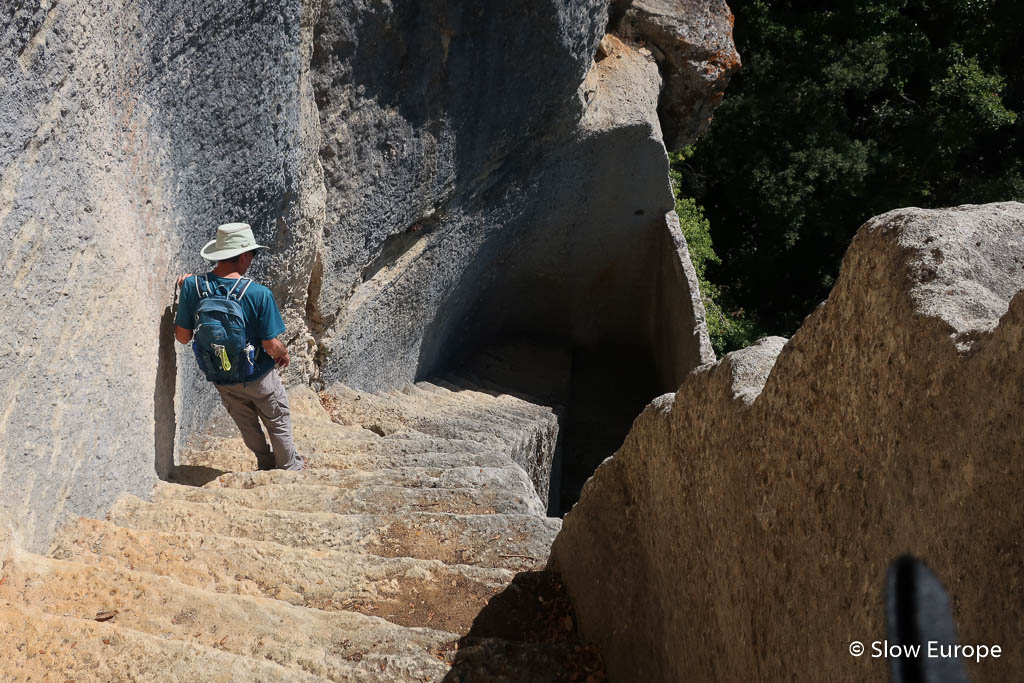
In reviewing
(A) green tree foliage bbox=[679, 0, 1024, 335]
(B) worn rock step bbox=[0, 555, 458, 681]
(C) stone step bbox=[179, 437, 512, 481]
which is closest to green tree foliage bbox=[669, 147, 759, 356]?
(A) green tree foliage bbox=[679, 0, 1024, 335]

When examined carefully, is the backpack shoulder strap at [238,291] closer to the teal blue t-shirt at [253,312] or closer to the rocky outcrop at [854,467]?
the teal blue t-shirt at [253,312]

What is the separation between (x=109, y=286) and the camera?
343 centimetres

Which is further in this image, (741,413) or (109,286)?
(109,286)

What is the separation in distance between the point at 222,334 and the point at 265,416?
1.75 ft

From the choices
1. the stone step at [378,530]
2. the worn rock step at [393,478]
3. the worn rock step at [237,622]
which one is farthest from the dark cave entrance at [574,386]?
the worn rock step at [237,622]

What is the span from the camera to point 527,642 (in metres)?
2.91

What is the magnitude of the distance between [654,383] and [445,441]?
6324mm

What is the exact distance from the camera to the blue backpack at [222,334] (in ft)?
13.3

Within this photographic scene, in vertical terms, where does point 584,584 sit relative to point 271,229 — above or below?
below

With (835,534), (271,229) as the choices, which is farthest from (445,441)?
(835,534)

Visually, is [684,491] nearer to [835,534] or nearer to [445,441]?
[835,534]

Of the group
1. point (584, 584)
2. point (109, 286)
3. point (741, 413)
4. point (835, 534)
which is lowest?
point (584, 584)

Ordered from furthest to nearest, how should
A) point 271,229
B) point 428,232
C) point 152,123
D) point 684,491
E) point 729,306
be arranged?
1. point 729,306
2. point 428,232
3. point 271,229
4. point 152,123
5. point 684,491

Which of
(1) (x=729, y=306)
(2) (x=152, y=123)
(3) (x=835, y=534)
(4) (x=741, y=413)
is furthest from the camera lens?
(1) (x=729, y=306)
